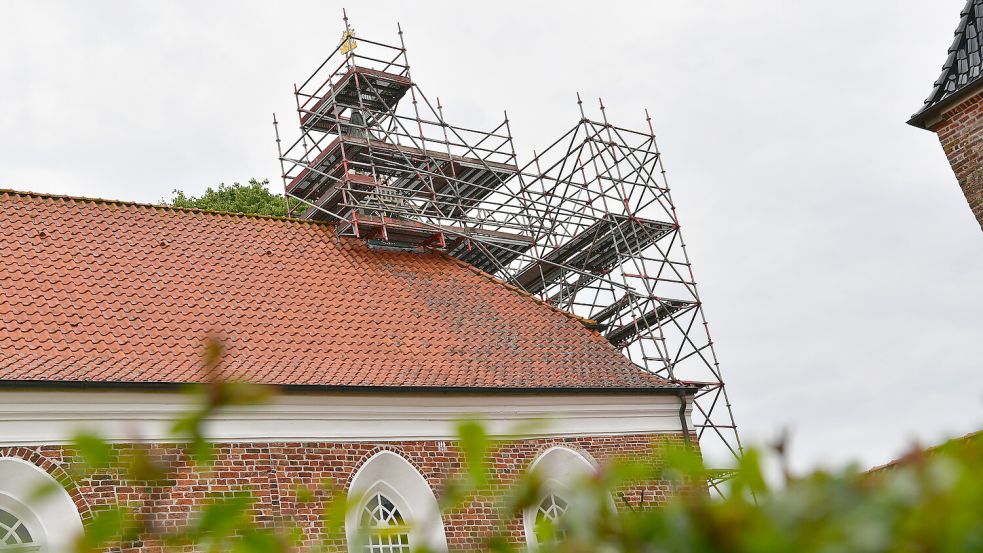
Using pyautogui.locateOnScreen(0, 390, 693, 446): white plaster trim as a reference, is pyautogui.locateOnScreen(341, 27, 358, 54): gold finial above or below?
above

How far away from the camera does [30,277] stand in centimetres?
1376

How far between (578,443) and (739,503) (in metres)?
14.1

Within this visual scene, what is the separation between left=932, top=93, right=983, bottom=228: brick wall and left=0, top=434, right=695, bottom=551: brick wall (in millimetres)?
5812

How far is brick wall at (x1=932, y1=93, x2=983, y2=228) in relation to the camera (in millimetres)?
15586

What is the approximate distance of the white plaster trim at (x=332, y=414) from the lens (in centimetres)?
1169

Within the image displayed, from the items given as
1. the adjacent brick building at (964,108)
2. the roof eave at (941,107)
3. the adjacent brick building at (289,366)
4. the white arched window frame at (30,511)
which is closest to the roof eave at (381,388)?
the adjacent brick building at (289,366)

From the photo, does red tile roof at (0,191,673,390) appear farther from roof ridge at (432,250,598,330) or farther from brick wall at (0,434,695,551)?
brick wall at (0,434,695,551)

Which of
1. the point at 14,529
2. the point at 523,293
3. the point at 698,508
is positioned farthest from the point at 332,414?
the point at 698,508

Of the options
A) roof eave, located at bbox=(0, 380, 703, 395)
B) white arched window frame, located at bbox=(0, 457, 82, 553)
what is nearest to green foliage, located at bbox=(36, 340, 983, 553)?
roof eave, located at bbox=(0, 380, 703, 395)

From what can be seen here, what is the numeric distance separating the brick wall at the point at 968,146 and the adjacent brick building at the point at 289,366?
4688 millimetres

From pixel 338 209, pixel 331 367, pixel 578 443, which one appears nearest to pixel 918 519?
pixel 331 367

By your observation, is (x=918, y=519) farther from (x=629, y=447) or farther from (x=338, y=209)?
(x=338, y=209)

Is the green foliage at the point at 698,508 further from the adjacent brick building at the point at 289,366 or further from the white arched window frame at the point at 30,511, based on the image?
the white arched window frame at the point at 30,511

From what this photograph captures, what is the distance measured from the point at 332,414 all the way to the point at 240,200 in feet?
53.3
